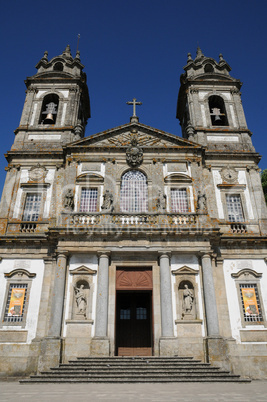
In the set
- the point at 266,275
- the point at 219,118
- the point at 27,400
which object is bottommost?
the point at 27,400

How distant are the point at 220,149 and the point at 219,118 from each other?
272 cm

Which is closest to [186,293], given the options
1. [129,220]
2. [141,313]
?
[141,313]

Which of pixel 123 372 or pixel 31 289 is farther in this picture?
pixel 31 289

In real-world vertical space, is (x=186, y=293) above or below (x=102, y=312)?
above

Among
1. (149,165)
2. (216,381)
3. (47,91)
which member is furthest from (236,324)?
(47,91)

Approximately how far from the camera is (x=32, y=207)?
17062 millimetres

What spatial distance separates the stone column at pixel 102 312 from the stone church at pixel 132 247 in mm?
42

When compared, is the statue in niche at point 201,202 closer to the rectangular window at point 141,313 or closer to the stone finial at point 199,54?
the rectangular window at point 141,313

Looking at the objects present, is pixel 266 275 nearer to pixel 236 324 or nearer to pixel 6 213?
pixel 236 324

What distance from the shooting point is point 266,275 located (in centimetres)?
1512

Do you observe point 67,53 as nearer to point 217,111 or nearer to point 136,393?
point 217,111

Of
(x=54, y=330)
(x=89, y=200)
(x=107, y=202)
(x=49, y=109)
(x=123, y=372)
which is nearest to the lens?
(x=123, y=372)

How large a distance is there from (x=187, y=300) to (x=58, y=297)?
18.5ft

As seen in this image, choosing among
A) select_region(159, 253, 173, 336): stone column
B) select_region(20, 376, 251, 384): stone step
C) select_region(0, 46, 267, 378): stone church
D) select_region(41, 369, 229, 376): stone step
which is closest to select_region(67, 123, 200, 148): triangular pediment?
select_region(0, 46, 267, 378): stone church
